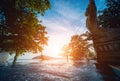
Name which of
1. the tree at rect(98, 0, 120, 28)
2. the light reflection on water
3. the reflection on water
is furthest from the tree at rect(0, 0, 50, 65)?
the tree at rect(98, 0, 120, 28)

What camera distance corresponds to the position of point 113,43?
10.4 meters

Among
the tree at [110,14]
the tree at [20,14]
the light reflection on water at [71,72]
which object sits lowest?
the light reflection on water at [71,72]

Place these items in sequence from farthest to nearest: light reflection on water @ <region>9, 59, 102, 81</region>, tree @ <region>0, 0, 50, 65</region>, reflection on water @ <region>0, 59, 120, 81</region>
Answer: light reflection on water @ <region>9, 59, 102, 81</region>, reflection on water @ <region>0, 59, 120, 81</region>, tree @ <region>0, 0, 50, 65</region>

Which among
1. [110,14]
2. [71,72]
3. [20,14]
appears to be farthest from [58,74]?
[110,14]

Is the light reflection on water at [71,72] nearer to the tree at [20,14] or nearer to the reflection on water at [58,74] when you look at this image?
the reflection on water at [58,74]

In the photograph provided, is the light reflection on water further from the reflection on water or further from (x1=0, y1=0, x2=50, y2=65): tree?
(x1=0, y1=0, x2=50, y2=65): tree

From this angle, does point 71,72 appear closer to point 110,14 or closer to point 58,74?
point 58,74

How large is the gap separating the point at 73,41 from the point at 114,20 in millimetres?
48166

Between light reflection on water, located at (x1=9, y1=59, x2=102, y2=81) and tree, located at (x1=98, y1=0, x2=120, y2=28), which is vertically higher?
tree, located at (x1=98, y1=0, x2=120, y2=28)

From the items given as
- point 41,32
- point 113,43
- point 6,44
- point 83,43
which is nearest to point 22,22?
point 6,44

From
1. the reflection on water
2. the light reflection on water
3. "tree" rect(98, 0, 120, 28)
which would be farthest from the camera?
"tree" rect(98, 0, 120, 28)

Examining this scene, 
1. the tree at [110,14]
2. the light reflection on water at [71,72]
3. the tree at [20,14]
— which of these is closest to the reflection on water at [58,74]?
the light reflection on water at [71,72]

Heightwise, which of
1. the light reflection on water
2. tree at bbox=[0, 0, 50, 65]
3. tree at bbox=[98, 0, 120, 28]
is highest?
tree at bbox=[98, 0, 120, 28]

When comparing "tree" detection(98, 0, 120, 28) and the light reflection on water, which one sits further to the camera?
"tree" detection(98, 0, 120, 28)
